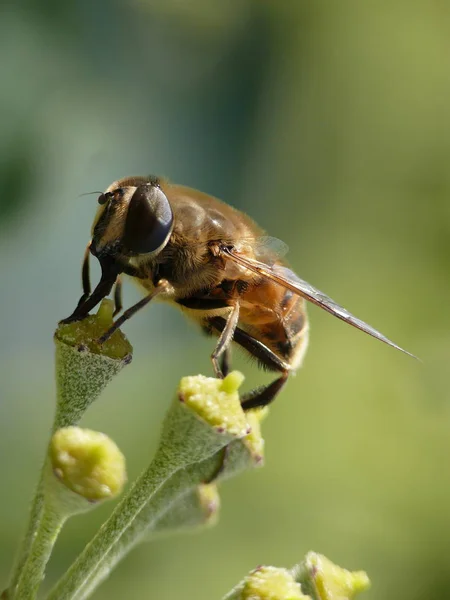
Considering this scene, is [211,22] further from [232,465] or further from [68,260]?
[232,465]

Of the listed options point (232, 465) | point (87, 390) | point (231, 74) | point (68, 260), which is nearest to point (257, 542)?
point (68, 260)

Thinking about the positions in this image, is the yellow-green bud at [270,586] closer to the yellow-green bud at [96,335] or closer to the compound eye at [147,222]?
the yellow-green bud at [96,335]

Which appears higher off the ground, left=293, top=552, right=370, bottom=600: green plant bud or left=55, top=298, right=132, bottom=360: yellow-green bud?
left=55, top=298, right=132, bottom=360: yellow-green bud

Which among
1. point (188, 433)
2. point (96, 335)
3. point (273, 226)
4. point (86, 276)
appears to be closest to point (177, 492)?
point (188, 433)

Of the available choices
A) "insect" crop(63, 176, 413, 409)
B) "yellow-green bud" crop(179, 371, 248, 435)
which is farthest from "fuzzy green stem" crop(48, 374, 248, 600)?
"insect" crop(63, 176, 413, 409)

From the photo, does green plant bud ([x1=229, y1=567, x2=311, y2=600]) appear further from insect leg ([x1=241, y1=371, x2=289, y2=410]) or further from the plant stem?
insect leg ([x1=241, y1=371, x2=289, y2=410])

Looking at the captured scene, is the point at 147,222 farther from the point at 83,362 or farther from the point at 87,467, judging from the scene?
the point at 87,467
